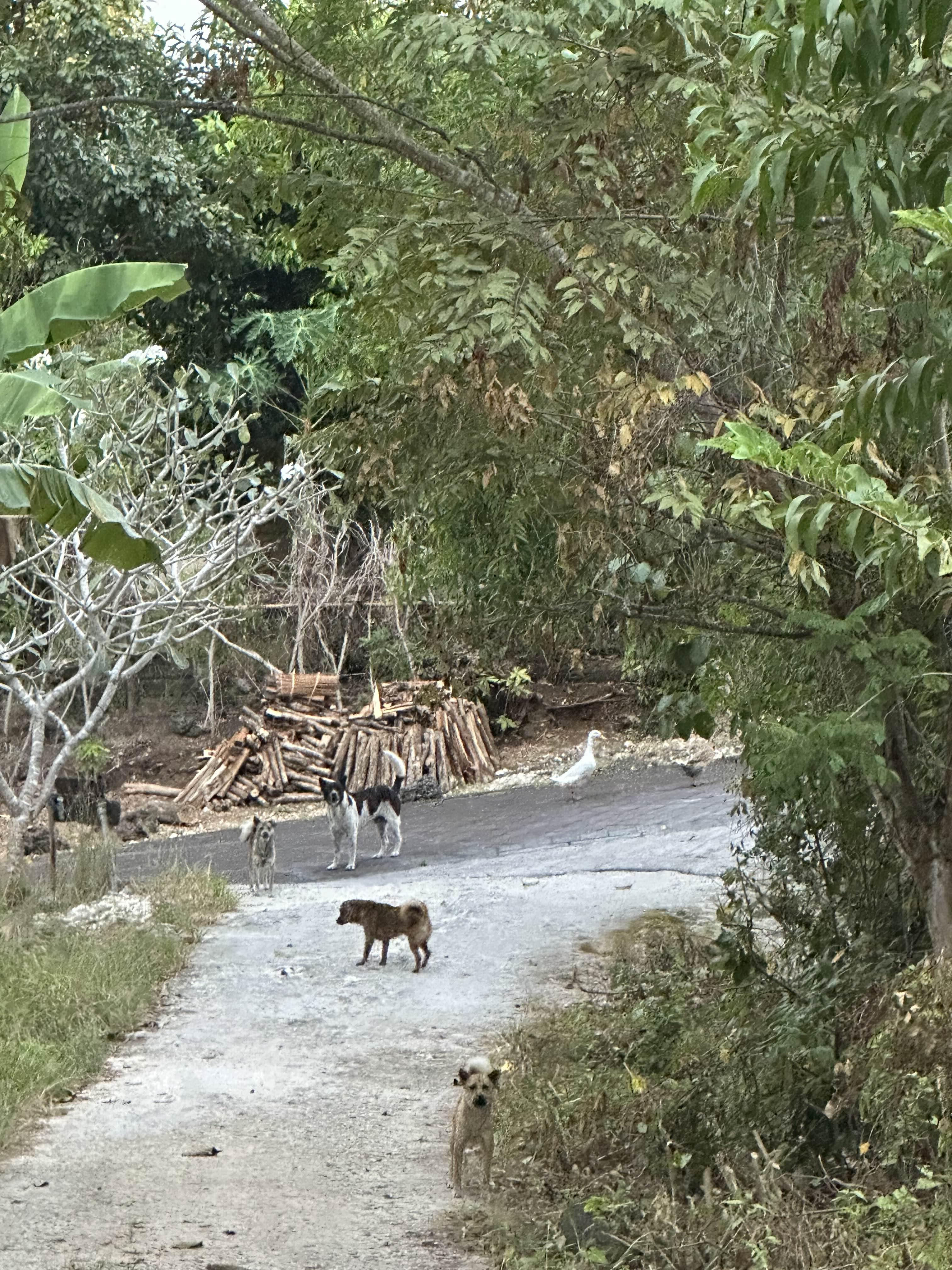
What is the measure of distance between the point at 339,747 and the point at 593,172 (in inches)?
604

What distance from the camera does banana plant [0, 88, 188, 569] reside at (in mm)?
5746

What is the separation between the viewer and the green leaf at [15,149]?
6.62m

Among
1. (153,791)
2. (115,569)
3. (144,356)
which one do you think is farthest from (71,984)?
(153,791)

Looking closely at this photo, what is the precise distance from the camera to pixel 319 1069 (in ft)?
25.7

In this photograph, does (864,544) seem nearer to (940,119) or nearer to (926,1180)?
(940,119)

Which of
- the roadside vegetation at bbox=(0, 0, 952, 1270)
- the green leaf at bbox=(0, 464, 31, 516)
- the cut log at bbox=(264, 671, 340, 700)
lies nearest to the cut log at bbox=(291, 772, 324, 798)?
the cut log at bbox=(264, 671, 340, 700)

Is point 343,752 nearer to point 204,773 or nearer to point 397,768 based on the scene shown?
point 204,773

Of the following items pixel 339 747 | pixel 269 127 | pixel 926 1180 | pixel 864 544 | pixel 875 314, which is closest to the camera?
pixel 864 544

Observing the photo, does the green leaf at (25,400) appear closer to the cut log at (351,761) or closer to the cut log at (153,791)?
the cut log at (351,761)

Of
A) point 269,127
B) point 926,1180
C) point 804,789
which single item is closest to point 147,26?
point 269,127

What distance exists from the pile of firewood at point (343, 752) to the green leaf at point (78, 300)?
14.0 m

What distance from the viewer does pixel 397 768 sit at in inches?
728

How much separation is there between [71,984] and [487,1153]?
145 inches

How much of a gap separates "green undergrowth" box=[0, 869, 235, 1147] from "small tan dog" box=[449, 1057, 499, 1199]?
6.63 feet
